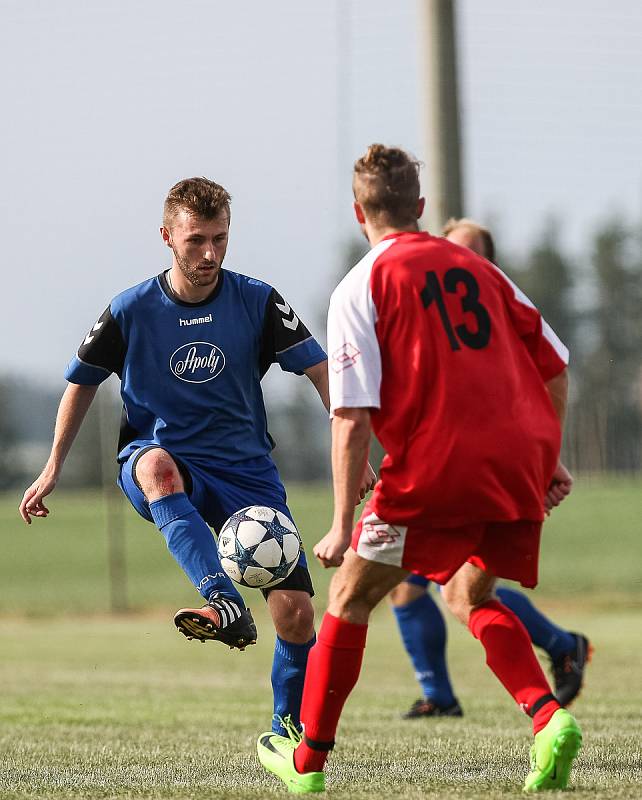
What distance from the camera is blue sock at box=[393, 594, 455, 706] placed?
303 inches

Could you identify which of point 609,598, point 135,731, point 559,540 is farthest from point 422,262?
point 559,540

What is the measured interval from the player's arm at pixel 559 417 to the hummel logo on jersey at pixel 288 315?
1276 millimetres

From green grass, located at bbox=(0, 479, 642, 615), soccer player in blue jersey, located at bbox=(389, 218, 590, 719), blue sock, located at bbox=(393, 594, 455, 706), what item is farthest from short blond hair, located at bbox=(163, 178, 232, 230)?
green grass, located at bbox=(0, 479, 642, 615)

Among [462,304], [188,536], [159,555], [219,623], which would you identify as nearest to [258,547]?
[188,536]

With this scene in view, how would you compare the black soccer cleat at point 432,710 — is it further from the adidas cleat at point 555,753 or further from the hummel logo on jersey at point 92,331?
the adidas cleat at point 555,753

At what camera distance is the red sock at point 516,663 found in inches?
173

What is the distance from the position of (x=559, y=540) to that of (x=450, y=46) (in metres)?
22.3

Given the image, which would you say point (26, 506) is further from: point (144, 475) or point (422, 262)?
point (422, 262)

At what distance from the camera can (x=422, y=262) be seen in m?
→ 4.21

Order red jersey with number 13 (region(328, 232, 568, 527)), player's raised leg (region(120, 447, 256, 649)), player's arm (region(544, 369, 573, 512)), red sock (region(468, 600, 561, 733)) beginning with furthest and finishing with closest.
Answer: player's raised leg (region(120, 447, 256, 649))
player's arm (region(544, 369, 573, 512))
red sock (region(468, 600, 561, 733))
red jersey with number 13 (region(328, 232, 568, 527))

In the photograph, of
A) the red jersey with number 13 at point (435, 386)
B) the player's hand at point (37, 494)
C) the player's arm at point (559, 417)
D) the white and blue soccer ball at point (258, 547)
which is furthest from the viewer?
the player's hand at point (37, 494)

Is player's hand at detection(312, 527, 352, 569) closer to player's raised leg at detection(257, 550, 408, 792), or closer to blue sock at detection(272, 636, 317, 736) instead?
player's raised leg at detection(257, 550, 408, 792)

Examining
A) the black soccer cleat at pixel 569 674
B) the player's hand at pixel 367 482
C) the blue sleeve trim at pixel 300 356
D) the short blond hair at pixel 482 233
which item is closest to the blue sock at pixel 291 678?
the player's hand at pixel 367 482

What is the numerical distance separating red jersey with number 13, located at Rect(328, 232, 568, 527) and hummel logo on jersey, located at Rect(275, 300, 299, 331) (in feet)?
3.83
